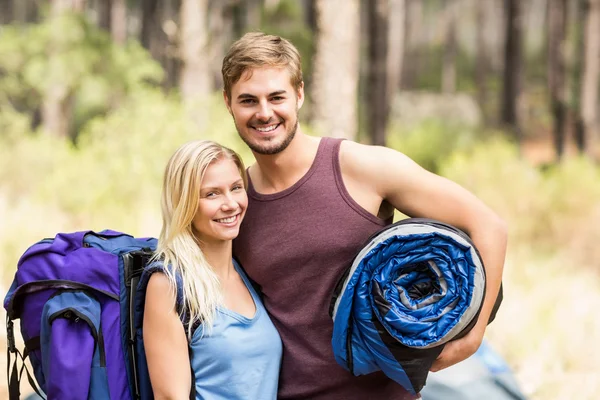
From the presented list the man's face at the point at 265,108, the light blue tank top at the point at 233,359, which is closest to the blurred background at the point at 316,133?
the light blue tank top at the point at 233,359

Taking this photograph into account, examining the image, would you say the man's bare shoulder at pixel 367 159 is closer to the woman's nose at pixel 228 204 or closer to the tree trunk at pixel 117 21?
the woman's nose at pixel 228 204

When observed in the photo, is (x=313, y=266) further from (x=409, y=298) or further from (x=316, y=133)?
(x=316, y=133)

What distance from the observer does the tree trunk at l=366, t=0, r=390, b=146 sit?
12.4 m

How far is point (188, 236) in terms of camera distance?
2.59 metres

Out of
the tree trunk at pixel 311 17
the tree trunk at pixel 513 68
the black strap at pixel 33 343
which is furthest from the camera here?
the tree trunk at pixel 513 68

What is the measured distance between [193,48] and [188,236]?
28.0ft

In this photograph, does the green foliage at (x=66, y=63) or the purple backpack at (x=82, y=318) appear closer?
the purple backpack at (x=82, y=318)

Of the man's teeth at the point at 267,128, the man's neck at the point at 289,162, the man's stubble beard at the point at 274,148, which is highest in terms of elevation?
the man's teeth at the point at 267,128

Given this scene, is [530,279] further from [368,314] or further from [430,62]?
[430,62]

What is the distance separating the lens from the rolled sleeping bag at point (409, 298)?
230cm

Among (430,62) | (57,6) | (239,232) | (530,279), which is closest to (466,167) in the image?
(530,279)

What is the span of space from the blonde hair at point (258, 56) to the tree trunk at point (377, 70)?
32.1 feet

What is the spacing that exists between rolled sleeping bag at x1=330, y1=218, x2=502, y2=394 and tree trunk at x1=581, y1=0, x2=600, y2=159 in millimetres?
Result: 10991

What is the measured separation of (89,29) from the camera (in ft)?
42.1
